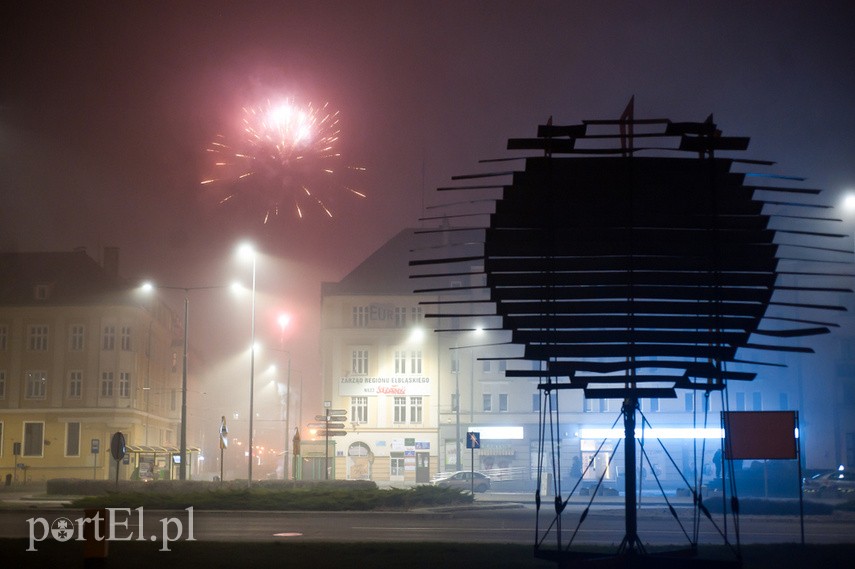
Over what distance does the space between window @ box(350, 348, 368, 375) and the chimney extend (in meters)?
19.9

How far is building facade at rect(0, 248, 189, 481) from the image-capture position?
71062 millimetres

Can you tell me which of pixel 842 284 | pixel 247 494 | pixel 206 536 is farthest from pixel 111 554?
pixel 842 284

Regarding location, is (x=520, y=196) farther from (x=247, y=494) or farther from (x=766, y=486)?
(x=766, y=486)

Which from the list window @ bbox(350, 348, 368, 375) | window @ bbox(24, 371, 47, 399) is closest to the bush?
window @ bbox(24, 371, 47, 399)

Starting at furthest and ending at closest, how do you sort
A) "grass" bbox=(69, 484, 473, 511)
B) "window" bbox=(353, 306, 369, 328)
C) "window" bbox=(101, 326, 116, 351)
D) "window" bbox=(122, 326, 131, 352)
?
"window" bbox=(353, 306, 369, 328) → "window" bbox=(122, 326, 131, 352) → "window" bbox=(101, 326, 116, 351) → "grass" bbox=(69, 484, 473, 511)

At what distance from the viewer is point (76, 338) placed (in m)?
74.4

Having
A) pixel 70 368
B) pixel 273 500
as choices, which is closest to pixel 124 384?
pixel 70 368

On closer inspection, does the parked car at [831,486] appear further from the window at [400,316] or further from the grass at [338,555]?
the window at [400,316]

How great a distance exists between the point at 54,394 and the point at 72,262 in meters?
10.9

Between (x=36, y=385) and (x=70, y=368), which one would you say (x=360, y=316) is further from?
(x=36, y=385)

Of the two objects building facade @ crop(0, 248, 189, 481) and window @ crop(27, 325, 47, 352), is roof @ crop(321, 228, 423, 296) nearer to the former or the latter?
building facade @ crop(0, 248, 189, 481)

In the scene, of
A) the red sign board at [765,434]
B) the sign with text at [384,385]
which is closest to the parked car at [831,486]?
the red sign board at [765,434]

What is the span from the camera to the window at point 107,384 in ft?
241

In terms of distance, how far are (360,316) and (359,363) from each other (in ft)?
12.3
